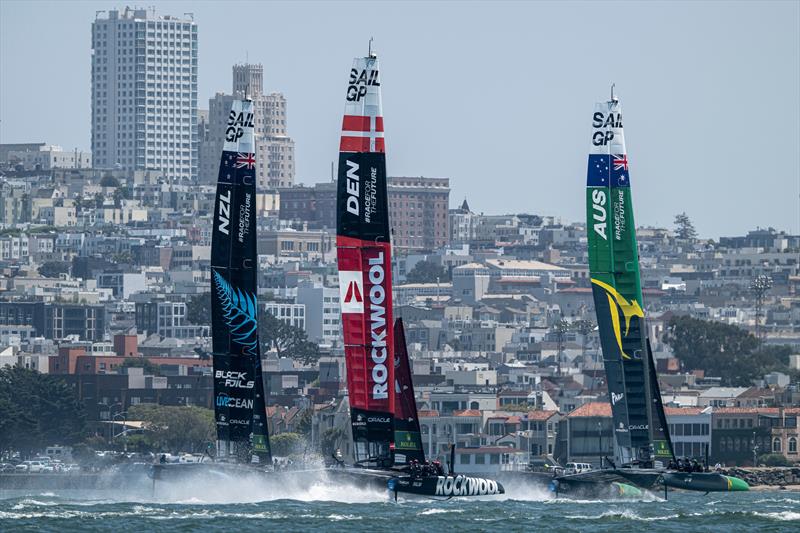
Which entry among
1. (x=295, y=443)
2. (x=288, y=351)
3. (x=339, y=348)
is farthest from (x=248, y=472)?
(x=339, y=348)

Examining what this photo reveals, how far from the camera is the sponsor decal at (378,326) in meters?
52.6

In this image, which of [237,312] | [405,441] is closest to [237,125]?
[237,312]

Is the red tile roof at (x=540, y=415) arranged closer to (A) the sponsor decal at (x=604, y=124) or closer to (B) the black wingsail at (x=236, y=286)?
(A) the sponsor decal at (x=604, y=124)

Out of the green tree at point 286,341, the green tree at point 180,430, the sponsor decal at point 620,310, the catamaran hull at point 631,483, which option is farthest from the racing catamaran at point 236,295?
the green tree at point 286,341

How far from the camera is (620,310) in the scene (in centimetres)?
5906

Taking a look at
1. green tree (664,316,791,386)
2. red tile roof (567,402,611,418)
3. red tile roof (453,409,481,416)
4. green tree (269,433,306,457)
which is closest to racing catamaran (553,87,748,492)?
green tree (269,433,306,457)

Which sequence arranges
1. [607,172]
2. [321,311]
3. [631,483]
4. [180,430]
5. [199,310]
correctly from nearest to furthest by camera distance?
1. [631,483]
2. [607,172]
3. [180,430]
4. [199,310]
5. [321,311]

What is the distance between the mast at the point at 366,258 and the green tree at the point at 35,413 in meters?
52.7

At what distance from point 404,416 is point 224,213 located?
228 inches

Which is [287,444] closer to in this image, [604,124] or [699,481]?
[604,124]

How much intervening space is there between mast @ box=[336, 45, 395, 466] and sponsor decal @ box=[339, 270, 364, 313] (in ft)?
0.06

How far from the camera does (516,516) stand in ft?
177

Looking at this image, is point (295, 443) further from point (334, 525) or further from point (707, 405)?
point (334, 525)

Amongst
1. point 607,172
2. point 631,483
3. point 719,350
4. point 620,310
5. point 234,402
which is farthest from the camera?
point 719,350
